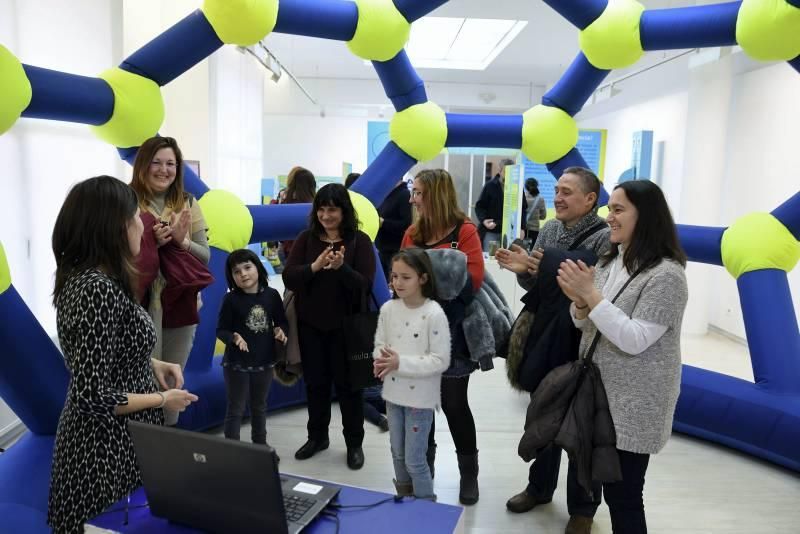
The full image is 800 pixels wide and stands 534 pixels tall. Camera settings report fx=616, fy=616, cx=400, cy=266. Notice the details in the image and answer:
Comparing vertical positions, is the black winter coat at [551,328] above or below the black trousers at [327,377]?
above

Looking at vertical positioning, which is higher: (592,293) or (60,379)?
(592,293)

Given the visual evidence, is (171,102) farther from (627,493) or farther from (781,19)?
(627,493)

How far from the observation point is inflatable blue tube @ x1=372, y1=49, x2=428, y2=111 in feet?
12.9

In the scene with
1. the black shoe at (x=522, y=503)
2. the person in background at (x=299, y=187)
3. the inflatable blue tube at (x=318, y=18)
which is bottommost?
the black shoe at (x=522, y=503)

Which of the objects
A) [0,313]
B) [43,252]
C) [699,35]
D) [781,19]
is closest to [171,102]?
[43,252]

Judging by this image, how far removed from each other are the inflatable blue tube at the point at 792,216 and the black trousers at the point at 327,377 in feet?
8.85

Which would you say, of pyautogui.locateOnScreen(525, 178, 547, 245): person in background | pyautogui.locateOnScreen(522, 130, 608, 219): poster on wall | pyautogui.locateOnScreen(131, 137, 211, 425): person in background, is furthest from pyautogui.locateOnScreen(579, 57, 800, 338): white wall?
pyautogui.locateOnScreen(131, 137, 211, 425): person in background

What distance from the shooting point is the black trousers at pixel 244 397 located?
121 inches

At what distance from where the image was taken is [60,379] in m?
2.71

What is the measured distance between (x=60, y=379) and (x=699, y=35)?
3.88 metres

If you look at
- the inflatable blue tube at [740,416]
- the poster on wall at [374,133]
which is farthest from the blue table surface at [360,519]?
the poster on wall at [374,133]

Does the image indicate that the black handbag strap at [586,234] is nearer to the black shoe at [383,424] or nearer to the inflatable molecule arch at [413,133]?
the inflatable molecule arch at [413,133]

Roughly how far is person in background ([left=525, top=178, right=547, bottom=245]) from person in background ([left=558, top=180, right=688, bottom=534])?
18.8 ft

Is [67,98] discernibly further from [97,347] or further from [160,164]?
[97,347]
